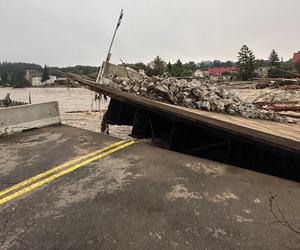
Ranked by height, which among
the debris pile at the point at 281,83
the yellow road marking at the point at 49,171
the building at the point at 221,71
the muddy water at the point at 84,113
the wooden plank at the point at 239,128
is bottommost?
the muddy water at the point at 84,113

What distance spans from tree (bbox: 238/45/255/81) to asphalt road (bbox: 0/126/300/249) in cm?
6724

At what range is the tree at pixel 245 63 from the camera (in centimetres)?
7294

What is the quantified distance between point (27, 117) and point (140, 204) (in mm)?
5384

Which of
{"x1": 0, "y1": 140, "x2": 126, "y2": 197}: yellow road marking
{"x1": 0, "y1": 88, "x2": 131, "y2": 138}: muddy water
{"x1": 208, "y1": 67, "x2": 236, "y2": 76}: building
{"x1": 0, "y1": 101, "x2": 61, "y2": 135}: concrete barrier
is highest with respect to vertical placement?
{"x1": 208, "y1": 67, "x2": 236, "y2": 76}: building

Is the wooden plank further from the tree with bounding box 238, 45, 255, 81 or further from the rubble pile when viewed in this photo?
the tree with bounding box 238, 45, 255, 81

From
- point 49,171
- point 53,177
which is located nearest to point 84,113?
point 49,171

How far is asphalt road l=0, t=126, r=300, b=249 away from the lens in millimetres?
3113

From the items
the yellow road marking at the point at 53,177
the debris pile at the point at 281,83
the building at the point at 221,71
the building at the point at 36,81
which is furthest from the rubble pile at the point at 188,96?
the building at the point at 36,81

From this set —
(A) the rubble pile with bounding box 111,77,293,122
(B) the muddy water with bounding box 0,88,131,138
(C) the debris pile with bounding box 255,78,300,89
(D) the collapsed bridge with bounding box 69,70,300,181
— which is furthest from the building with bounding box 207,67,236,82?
(D) the collapsed bridge with bounding box 69,70,300,181

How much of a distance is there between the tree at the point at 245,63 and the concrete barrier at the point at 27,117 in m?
65.0

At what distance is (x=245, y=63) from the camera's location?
77938 millimetres

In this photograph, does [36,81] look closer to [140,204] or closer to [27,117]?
[27,117]

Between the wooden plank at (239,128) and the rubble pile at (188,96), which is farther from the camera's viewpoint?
the rubble pile at (188,96)

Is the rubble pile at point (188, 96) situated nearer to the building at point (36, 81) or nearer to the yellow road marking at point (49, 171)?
the yellow road marking at point (49, 171)
